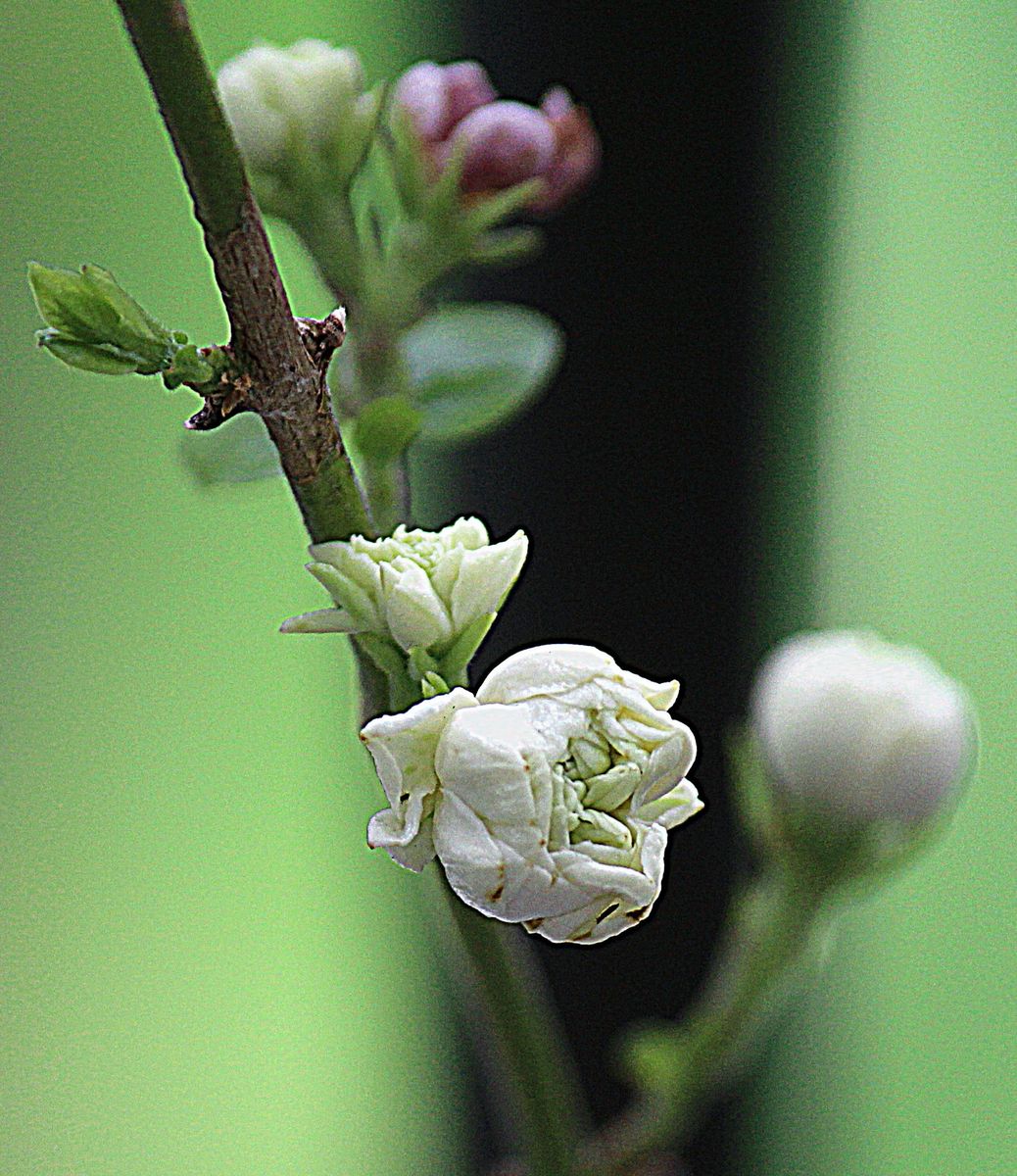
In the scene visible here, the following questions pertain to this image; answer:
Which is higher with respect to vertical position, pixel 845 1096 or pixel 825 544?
pixel 825 544

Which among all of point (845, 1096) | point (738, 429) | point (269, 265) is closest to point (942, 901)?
point (845, 1096)

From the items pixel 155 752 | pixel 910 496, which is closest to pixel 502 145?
pixel 155 752

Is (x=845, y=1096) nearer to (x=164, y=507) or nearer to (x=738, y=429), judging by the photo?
(x=738, y=429)

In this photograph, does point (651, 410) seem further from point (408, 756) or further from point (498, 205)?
point (408, 756)

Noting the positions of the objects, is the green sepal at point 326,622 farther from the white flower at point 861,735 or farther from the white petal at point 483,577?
the white flower at point 861,735

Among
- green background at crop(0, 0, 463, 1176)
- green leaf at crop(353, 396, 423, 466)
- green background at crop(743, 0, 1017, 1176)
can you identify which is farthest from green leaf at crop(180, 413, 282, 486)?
green background at crop(743, 0, 1017, 1176)

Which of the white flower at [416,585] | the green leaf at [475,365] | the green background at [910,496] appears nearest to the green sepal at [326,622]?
the white flower at [416,585]
